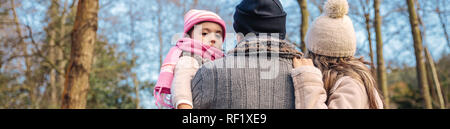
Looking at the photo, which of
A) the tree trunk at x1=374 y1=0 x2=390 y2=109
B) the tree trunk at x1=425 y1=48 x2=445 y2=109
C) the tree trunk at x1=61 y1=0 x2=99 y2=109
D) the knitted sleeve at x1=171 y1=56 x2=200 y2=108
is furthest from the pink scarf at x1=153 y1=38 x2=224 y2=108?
the tree trunk at x1=425 y1=48 x2=445 y2=109

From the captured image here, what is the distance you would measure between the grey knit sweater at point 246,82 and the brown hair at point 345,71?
274 millimetres

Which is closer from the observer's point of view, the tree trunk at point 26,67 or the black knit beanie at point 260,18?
the black knit beanie at point 260,18

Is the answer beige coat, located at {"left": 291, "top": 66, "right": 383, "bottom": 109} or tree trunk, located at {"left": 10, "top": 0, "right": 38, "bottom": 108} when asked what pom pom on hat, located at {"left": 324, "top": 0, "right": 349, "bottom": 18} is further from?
tree trunk, located at {"left": 10, "top": 0, "right": 38, "bottom": 108}

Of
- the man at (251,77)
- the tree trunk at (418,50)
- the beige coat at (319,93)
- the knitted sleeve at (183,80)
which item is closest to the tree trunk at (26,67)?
the tree trunk at (418,50)

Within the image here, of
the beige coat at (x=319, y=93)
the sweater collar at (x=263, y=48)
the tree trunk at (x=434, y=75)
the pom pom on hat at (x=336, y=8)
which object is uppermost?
the tree trunk at (x=434, y=75)

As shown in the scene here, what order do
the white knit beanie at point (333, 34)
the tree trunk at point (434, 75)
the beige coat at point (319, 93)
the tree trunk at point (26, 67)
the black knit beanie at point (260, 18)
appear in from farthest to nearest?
the tree trunk at point (26, 67) → the tree trunk at point (434, 75) → the white knit beanie at point (333, 34) → the black knit beanie at point (260, 18) → the beige coat at point (319, 93)

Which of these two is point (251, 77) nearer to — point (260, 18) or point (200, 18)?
point (260, 18)

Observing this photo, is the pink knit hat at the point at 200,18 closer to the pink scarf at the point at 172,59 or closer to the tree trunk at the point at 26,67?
the pink scarf at the point at 172,59

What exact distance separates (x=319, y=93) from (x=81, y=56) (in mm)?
4589

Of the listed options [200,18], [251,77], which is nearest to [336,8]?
[251,77]

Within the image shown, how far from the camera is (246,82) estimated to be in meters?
2.02

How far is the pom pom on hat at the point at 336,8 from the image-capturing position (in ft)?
7.80

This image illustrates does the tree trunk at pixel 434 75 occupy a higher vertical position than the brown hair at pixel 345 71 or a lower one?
higher

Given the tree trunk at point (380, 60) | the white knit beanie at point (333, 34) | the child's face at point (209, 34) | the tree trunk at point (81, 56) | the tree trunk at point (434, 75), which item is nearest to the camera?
the white knit beanie at point (333, 34)
